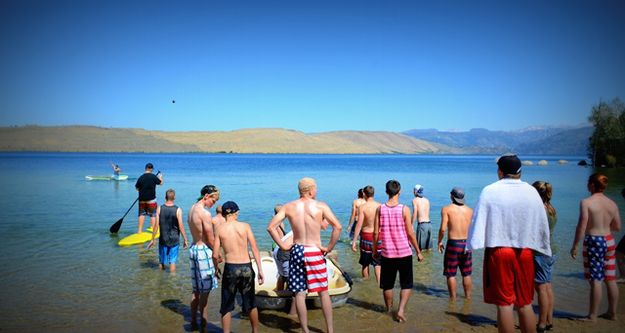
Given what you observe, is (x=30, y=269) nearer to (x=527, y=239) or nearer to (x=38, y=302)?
(x=38, y=302)

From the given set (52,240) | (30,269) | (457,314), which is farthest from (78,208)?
(457,314)

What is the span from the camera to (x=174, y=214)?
892 centimetres

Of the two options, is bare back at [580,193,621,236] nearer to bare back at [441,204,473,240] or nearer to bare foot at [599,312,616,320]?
bare foot at [599,312,616,320]

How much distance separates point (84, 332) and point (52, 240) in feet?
27.8

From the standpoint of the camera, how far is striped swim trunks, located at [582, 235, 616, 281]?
614 centimetres

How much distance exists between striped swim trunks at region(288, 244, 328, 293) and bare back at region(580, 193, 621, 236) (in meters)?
3.90

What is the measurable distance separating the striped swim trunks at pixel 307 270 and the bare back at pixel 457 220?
2595 mm

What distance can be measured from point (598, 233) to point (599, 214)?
289mm

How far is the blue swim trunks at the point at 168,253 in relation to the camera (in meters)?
9.38

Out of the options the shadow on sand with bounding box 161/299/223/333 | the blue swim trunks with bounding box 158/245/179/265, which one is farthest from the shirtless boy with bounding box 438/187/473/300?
the blue swim trunks with bounding box 158/245/179/265

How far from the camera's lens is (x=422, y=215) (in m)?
11.0

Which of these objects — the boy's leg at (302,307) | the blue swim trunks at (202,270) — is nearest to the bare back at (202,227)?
the blue swim trunks at (202,270)

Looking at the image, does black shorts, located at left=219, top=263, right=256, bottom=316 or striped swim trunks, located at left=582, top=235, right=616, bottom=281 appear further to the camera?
striped swim trunks, located at left=582, top=235, right=616, bottom=281

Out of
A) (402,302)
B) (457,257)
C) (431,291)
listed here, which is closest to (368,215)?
(457,257)
